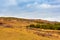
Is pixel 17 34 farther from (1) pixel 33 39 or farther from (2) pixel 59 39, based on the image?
(2) pixel 59 39

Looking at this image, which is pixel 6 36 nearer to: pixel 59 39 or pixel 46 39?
pixel 46 39

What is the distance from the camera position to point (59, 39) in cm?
3353

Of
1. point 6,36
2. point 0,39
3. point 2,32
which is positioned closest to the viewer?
point 0,39

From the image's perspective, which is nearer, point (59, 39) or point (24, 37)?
point (24, 37)

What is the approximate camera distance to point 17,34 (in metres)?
31.9

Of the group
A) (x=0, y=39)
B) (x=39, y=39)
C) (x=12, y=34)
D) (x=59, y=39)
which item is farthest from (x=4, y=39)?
(x=59, y=39)

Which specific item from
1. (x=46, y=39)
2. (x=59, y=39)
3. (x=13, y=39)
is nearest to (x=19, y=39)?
(x=13, y=39)

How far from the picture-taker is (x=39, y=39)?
100ft

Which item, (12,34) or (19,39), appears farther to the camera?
(12,34)

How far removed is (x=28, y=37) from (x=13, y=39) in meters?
3.00

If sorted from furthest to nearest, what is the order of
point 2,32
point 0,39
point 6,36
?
1. point 2,32
2. point 6,36
3. point 0,39

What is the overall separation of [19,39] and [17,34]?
305 centimetres

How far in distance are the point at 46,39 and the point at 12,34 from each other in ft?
19.2

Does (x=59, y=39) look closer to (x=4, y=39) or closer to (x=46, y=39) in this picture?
(x=46, y=39)
